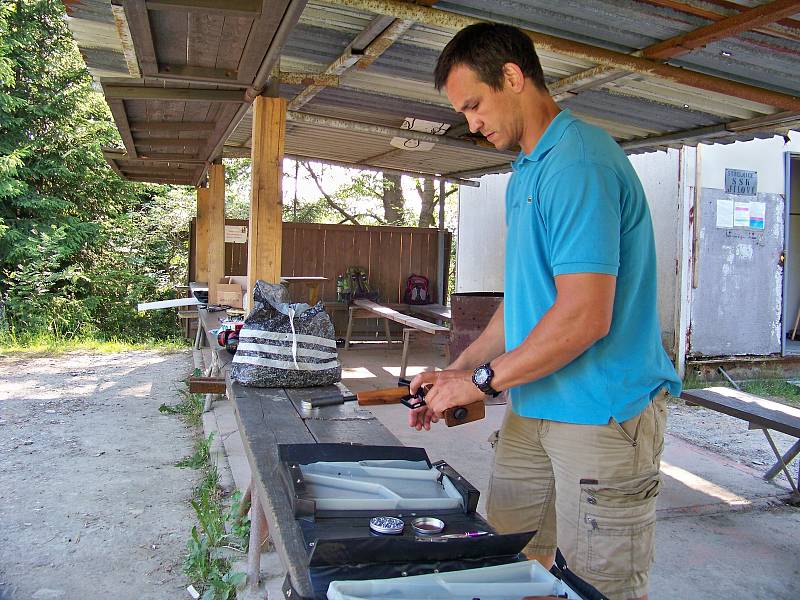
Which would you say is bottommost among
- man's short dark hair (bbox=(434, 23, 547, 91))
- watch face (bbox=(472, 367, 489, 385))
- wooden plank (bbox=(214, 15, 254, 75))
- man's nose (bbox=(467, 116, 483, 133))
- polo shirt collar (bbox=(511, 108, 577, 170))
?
watch face (bbox=(472, 367, 489, 385))

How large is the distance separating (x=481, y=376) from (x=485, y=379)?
0.02m

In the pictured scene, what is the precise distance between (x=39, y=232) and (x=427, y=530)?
14.2 meters

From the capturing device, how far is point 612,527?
1.83 metres

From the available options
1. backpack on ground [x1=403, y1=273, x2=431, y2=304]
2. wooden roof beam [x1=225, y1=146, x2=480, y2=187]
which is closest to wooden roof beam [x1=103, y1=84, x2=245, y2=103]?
wooden roof beam [x1=225, y1=146, x2=480, y2=187]

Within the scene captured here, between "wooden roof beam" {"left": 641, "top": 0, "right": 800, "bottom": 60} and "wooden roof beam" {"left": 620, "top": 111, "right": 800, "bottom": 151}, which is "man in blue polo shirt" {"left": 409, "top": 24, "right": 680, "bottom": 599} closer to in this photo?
"wooden roof beam" {"left": 641, "top": 0, "right": 800, "bottom": 60}

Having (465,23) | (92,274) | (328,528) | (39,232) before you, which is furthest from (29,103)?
(328,528)

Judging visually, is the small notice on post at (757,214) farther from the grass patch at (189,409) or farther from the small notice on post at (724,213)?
the grass patch at (189,409)

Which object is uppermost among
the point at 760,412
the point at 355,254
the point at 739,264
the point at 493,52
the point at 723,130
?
the point at 723,130

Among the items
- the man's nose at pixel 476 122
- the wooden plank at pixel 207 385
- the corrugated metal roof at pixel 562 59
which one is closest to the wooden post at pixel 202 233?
the corrugated metal roof at pixel 562 59

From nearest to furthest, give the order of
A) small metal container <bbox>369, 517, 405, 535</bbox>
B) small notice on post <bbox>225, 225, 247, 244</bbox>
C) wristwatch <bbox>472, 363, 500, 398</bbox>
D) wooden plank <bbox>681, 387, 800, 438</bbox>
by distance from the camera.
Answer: small metal container <bbox>369, 517, 405, 535</bbox>
wristwatch <bbox>472, 363, 500, 398</bbox>
wooden plank <bbox>681, 387, 800, 438</bbox>
small notice on post <bbox>225, 225, 247, 244</bbox>

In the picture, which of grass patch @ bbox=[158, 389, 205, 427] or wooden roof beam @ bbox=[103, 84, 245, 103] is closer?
wooden roof beam @ bbox=[103, 84, 245, 103]

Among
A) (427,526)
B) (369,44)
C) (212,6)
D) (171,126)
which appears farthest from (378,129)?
(427,526)

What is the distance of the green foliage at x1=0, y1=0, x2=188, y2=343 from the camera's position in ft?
44.2

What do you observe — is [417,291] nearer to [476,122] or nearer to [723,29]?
[723,29]
